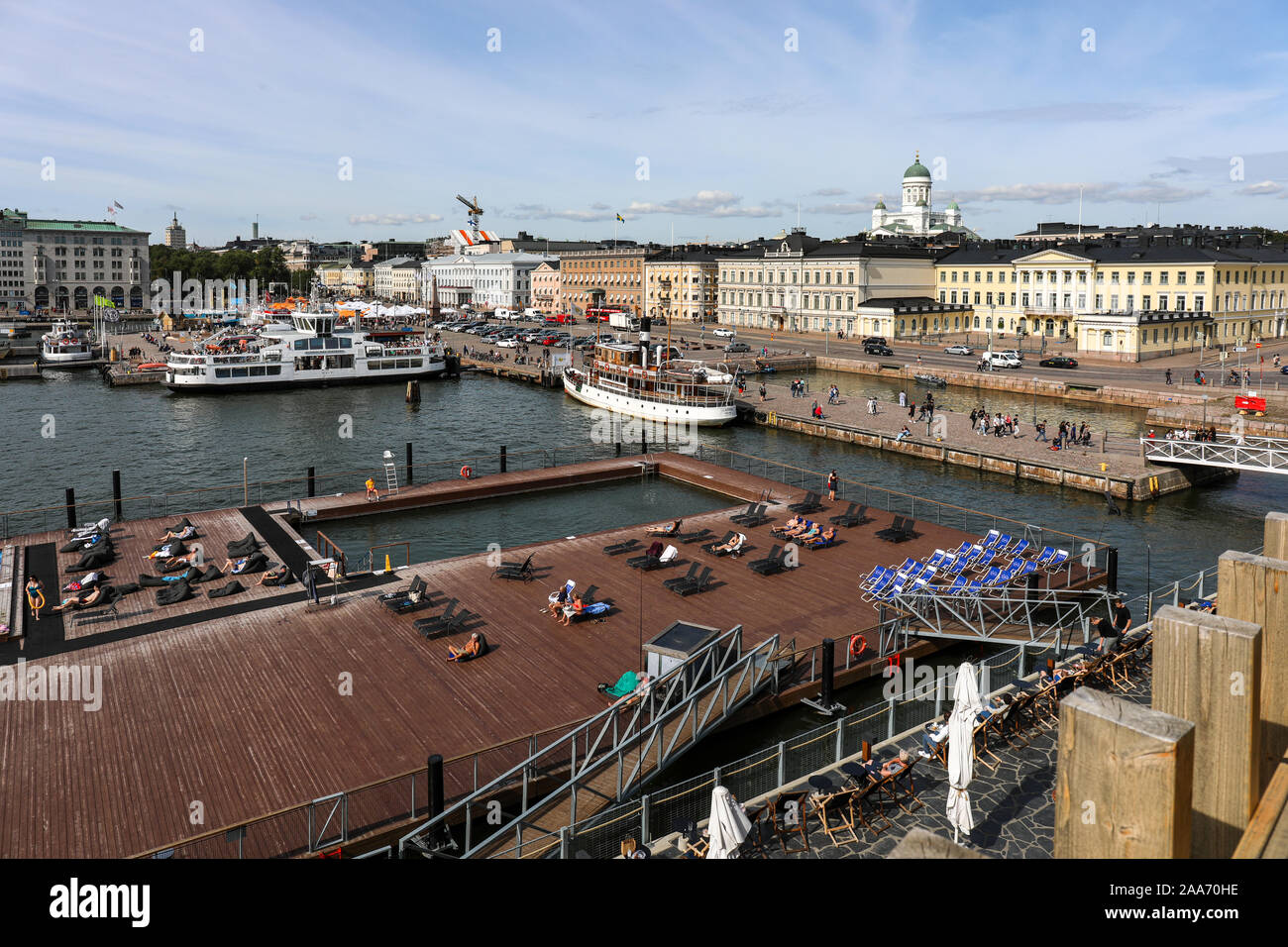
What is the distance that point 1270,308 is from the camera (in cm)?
9506

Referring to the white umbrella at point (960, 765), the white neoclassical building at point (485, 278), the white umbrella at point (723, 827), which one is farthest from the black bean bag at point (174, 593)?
the white neoclassical building at point (485, 278)

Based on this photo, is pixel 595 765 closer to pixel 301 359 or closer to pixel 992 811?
pixel 992 811

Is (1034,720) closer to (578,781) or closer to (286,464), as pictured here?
(578,781)

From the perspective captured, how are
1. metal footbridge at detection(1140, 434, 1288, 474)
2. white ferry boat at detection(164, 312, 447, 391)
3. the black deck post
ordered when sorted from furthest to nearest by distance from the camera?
1. white ferry boat at detection(164, 312, 447, 391)
2. metal footbridge at detection(1140, 434, 1288, 474)
3. the black deck post

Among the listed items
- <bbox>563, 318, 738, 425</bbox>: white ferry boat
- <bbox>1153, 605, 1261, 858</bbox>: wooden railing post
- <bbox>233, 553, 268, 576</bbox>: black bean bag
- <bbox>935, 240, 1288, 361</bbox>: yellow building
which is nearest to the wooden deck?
<bbox>233, 553, 268, 576</bbox>: black bean bag

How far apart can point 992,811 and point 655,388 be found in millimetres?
51142

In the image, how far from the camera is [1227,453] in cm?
3981

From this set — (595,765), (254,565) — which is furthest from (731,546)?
(254,565)

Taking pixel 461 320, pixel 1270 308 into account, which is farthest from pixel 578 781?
pixel 461 320

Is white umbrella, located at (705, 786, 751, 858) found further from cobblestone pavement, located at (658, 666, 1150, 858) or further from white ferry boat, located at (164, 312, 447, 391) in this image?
white ferry boat, located at (164, 312, 447, 391)

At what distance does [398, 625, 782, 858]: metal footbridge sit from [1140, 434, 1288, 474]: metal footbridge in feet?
97.8

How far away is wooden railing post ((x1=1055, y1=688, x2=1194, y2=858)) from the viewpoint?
2910 mm

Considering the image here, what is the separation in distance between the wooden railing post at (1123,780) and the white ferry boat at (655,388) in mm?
55410
